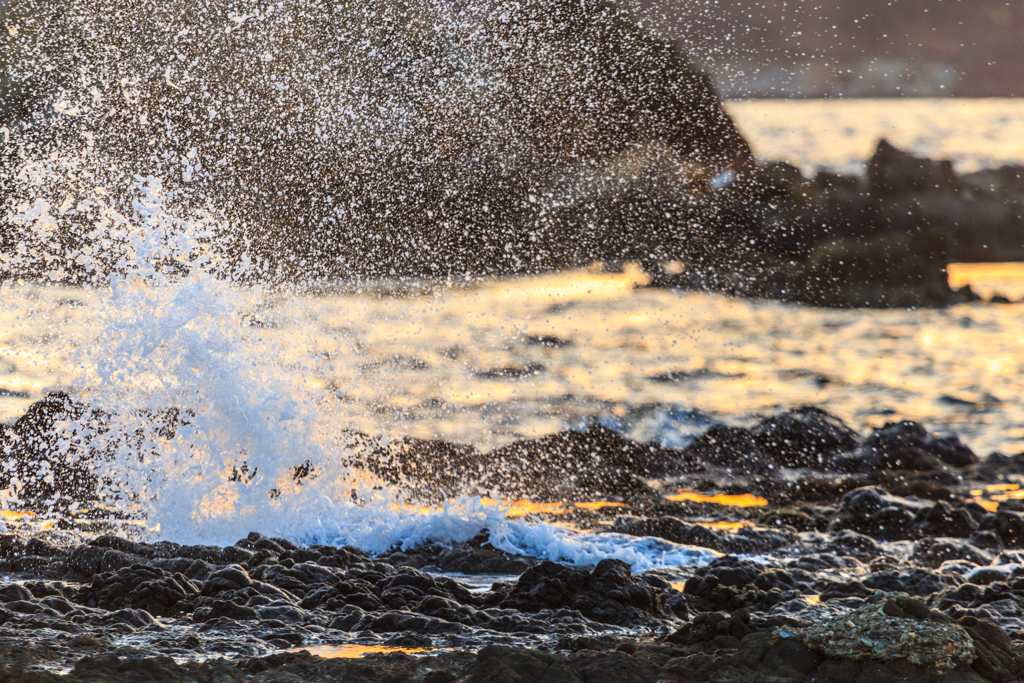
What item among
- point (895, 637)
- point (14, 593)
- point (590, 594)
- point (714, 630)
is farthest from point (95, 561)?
point (895, 637)

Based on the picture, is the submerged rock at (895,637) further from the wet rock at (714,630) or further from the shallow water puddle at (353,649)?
the shallow water puddle at (353,649)

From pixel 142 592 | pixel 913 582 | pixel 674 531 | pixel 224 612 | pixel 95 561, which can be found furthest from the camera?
pixel 674 531

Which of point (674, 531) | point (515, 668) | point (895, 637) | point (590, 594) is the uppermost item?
point (895, 637)

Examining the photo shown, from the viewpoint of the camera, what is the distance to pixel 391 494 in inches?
615

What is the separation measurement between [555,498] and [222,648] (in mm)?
13515

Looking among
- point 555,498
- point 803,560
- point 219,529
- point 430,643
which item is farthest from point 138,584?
point 555,498

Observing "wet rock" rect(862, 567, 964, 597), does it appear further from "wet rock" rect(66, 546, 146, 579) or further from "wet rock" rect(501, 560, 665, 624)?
"wet rock" rect(66, 546, 146, 579)

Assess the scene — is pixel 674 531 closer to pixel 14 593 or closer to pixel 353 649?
pixel 353 649

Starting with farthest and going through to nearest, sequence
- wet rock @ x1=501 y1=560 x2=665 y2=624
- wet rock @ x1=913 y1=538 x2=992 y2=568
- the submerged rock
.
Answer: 1. wet rock @ x1=913 y1=538 x2=992 y2=568
2. wet rock @ x1=501 y1=560 x2=665 y2=624
3. the submerged rock

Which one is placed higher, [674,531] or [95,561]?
[95,561]

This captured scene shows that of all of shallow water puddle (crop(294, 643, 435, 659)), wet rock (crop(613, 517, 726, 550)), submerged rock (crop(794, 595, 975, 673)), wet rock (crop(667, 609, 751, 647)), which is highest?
Answer: submerged rock (crop(794, 595, 975, 673))

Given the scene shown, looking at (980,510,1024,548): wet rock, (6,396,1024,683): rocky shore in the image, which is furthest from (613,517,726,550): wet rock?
(980,510,1024,548): wet rock

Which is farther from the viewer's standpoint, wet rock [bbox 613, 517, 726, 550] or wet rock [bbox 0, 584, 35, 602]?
wet rock [bbox 613, 517, 726, 550]

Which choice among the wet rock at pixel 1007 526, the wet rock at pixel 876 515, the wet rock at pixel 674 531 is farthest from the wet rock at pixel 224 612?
the wet rock at pixel 1007 526
